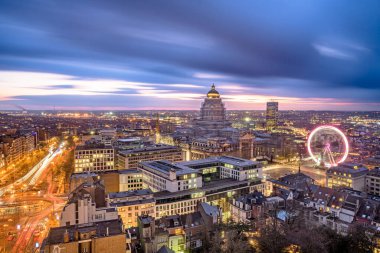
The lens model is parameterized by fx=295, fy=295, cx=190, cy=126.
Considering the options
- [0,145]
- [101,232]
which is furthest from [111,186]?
[0,145]

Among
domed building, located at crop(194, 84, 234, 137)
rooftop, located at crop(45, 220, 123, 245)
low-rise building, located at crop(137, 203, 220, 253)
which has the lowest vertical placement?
low-rise building, located at crop(137, 203, 220, 253)

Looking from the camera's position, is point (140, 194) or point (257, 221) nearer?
point (257, 221)

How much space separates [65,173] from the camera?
333 ft

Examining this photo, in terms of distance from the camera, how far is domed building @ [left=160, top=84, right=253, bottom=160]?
12054 centimetres

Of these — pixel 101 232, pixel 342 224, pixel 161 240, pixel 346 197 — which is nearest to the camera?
pixel 101 232

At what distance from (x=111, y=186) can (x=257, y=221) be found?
4291cm

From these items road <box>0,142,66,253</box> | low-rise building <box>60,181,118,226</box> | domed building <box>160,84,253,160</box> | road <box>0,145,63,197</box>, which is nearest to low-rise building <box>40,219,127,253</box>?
low-rise building <box>60,181,118,226</box>

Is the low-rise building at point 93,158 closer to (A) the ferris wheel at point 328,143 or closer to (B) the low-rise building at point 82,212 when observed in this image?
(B) the low-rise building at point 82,212

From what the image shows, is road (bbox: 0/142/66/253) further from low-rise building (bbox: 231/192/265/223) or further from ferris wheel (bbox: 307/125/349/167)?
ferris wheel (bbox: 307/125/349/167)

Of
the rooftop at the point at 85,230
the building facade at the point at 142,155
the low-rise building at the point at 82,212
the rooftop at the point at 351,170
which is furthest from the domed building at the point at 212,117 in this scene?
the rooftop at the point at 85,230

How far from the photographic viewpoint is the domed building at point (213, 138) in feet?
395

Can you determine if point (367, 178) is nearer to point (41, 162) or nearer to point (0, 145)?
point (41, 162)

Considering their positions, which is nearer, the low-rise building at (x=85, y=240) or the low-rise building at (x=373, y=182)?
the low-rise building at (x=85, y=240)

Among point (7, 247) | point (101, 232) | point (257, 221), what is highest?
point (101, 232)
